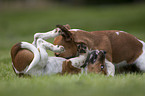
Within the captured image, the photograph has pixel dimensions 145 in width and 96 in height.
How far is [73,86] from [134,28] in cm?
1169

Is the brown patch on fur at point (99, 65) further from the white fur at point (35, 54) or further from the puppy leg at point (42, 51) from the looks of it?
the white fur at point (35, 54)

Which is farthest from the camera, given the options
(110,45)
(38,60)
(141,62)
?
(141,62)

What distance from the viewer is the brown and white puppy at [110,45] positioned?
3.70 metres

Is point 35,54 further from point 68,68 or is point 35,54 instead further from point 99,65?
point 99,65

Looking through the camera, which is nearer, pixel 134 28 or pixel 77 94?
pixel 77 94

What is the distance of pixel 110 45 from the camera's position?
384 centimetres

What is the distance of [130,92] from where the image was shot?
232cm

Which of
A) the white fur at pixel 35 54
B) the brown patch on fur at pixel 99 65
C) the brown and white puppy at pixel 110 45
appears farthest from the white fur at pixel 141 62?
the white fur at pixel 35 54

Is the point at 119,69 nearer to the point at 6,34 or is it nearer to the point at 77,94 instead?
the point at 77,94

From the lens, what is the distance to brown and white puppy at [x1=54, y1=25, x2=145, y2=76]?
3703 mm

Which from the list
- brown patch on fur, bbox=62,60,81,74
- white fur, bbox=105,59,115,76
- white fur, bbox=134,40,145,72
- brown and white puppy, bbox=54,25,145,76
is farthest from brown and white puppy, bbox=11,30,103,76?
white fur, bbox=134,40,145,72

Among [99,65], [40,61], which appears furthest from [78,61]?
[40,61]

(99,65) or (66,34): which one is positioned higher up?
(66,34)

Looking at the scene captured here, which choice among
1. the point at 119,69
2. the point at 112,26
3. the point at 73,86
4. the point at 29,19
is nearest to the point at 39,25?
the point at 29,19
